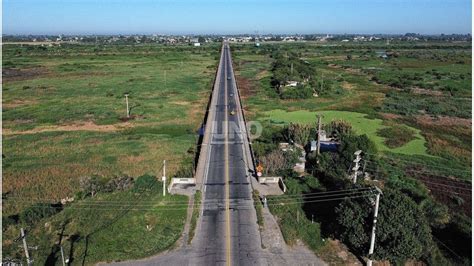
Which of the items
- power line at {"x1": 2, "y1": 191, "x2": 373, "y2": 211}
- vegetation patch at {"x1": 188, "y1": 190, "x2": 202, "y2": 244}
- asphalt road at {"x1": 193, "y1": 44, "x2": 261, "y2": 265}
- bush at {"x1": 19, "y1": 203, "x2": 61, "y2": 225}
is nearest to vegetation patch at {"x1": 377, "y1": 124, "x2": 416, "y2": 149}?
asphalt road at {"x1": 193, "y1": 44, "x2": 261, "y2": 265}

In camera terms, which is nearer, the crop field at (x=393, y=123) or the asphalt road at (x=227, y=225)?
the asphalt road at (x=227, y=225)

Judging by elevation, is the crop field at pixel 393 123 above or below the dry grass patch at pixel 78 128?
above

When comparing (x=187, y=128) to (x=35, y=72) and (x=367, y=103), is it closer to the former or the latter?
(x=367, y=103)

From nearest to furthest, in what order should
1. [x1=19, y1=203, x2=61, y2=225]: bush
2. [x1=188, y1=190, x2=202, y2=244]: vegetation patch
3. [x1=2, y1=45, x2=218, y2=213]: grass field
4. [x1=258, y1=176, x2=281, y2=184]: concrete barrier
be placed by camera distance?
[x1=188, y1=190, x2=202, y2=244]: vegetation patch, [x1=19, y1=203, x2=61, y2=225]: bush, [x1=258, y1=176, x2=281, y2=184]: concrete barrier, [x1=2, y1=45, x2=218, y2=213]: grass field

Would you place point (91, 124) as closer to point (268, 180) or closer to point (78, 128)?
point (78, 128)

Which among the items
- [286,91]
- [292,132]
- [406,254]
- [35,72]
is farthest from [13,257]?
[35,72]

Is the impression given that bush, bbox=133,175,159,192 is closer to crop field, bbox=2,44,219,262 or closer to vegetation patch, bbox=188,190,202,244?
crop field, bbox=2,44,219,262

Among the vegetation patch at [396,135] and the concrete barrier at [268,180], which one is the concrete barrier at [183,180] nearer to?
the concrete barrier at [268,180]

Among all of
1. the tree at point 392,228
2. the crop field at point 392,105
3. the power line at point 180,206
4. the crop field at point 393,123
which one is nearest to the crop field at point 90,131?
the power line at point 180,206

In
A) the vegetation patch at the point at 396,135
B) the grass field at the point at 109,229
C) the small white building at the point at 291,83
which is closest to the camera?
the grass field at the point at 109,229
